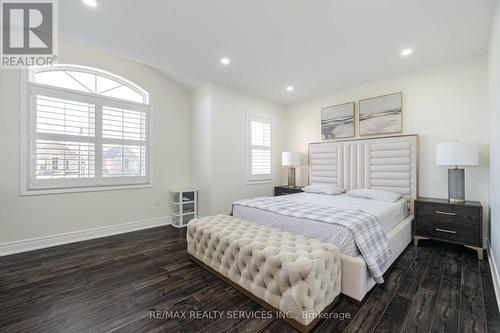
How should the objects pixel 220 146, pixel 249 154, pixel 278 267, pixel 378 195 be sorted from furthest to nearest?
pixel 249 154 < pixel 220 146 < pixel 378 195 < pixel 278 267

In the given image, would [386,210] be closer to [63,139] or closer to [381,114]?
[381,114]

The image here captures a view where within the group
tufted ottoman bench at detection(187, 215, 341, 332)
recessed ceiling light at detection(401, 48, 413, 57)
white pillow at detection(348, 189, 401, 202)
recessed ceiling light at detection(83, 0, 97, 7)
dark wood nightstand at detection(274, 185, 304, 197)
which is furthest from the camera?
dark wood nightstand at detection(274, 185, 304, 197)

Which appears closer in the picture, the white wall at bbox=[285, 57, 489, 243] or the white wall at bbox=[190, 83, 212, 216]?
the white wall at bbox=[285, 57, 489, 243]

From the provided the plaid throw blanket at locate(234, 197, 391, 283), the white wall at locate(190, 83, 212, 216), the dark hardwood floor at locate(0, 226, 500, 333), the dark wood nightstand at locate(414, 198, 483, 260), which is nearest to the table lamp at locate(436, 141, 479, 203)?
the dark wood nightstand at locate(414, 198, 483, 260)

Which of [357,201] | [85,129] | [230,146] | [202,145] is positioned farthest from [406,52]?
[85,129]

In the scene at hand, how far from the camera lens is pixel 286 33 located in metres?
2.67

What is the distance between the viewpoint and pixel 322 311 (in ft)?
5.54

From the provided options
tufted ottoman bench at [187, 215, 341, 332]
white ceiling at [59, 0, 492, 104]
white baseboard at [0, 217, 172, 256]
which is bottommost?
white baseboard at [0, 217, 172, 256]

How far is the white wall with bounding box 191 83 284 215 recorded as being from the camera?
411cm

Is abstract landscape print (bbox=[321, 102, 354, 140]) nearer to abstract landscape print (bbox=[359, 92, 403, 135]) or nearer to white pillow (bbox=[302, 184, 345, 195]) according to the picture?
abstract landscape print (bbox=[359, 92, 403, 135])

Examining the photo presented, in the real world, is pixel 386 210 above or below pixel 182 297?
above

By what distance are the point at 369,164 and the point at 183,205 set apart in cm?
364

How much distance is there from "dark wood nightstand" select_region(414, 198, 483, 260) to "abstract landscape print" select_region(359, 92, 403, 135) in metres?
1.36

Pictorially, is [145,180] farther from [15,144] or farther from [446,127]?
[446,127]
